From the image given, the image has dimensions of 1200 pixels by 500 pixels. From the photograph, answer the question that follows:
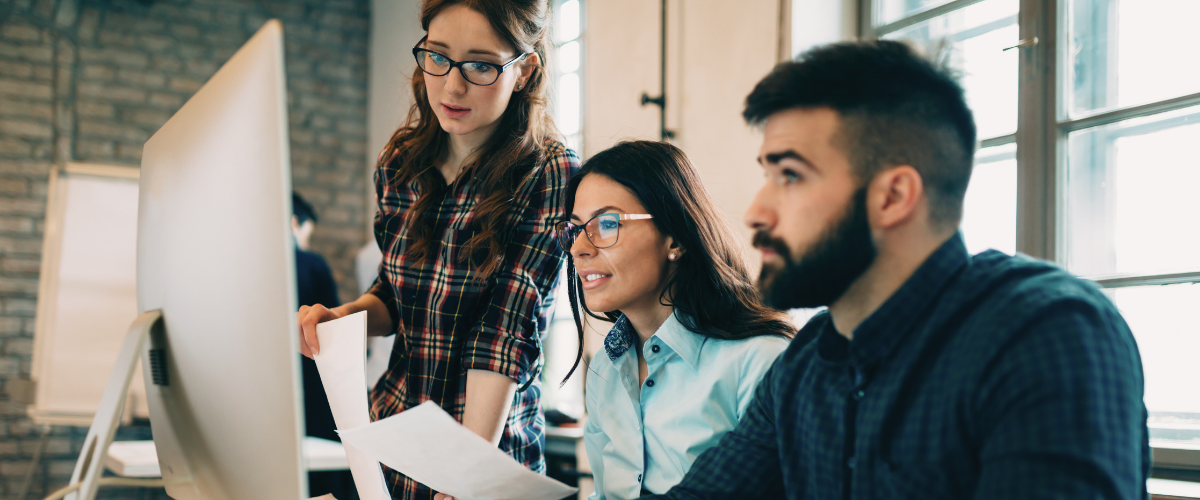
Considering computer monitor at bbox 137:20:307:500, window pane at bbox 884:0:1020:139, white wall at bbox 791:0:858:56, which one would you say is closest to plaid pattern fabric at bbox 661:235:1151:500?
computer monitor at bbox 137:20:307:500

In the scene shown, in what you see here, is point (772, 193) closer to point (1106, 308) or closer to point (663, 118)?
point (1106, 308)

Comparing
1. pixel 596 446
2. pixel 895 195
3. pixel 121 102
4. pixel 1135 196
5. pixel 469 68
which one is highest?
pixel 121 102

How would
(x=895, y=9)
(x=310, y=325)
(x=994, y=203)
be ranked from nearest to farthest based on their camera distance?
(x=310, y=325)
(x=994, y=203)
(x=895, y=9)

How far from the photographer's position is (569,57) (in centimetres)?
416

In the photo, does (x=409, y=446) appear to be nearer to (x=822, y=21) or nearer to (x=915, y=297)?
(x=915, y=297)

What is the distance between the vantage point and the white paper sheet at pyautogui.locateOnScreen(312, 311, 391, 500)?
881mm

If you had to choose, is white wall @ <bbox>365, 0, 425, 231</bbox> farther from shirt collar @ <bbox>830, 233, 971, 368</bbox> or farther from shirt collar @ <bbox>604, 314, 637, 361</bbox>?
shirt collar @ <bbox>830, 233, 971, 368</bbox>

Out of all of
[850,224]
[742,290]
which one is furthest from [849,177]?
[742,290]

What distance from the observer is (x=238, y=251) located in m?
0.65

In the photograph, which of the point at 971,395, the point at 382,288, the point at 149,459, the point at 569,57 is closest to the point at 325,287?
the point at 149,459

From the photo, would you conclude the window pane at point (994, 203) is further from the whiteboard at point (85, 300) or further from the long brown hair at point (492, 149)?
the whiteboard at point (85, 300)

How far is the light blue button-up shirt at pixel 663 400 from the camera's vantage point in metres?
1.11

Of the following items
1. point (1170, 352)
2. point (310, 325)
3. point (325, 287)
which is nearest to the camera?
point (310, 325)

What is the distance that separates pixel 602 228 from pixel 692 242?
0.14 metres
